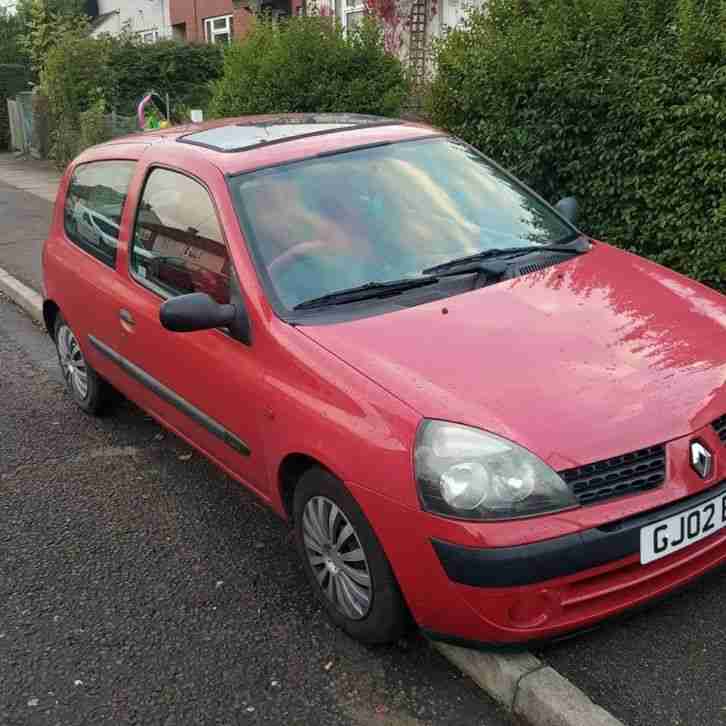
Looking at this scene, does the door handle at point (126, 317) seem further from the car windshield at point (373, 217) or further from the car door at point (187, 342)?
the car windshield at point (373, 217)

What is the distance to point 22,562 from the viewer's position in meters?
3.83

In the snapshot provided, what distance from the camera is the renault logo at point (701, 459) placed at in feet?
8.80

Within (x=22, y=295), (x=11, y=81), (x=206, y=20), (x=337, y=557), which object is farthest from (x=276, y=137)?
(x=206, y=20)

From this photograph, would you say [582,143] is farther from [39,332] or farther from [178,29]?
[178,29]

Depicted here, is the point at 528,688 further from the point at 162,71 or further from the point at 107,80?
the point at 162,71

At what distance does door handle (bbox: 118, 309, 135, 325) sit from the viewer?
426cm

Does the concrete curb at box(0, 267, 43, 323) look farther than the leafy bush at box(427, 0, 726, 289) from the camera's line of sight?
Yes

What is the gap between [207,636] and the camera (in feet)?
10.6

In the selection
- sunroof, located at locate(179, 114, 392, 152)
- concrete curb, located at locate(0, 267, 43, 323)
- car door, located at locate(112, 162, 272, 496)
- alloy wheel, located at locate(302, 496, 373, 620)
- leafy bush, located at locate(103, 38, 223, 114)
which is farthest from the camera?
leafy bush, located at locate(103, 38, 223, 114)

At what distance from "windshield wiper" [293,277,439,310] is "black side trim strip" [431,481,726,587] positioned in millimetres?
1111

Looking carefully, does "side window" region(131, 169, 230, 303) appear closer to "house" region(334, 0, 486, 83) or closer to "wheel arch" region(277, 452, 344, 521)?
"wheel arch" region(277, 452, 344, 521)

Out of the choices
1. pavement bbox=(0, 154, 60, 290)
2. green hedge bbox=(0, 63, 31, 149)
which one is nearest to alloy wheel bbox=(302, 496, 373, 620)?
pavement bbox=(0, 154, 60, 290)

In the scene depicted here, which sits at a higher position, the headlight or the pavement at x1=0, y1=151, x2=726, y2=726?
the headlight

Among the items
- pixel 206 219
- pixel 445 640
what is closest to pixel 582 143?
pixel 206 219
